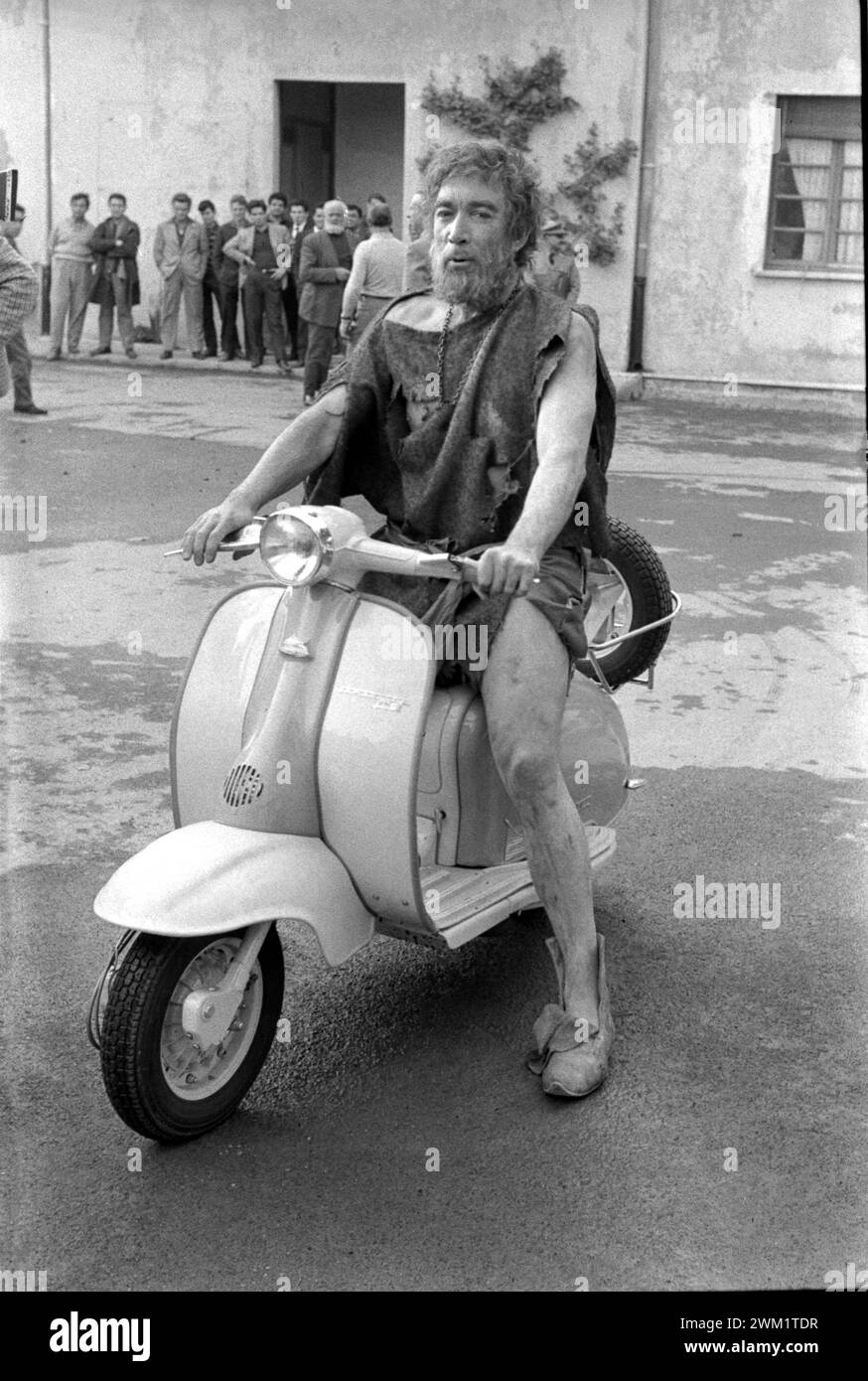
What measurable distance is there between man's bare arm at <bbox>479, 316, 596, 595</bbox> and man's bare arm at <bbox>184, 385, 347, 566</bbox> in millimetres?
498

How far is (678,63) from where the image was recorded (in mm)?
18953

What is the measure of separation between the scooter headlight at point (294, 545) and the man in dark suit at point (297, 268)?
16.3 metres

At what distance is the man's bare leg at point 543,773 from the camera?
11.0 ft

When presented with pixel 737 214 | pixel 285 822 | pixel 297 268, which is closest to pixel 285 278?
pixel 297 268

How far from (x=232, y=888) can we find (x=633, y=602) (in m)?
2.14

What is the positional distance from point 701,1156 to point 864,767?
271cm

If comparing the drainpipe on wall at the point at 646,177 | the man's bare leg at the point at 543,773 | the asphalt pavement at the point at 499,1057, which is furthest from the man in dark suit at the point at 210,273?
the man's bare leg at the point at 543,773

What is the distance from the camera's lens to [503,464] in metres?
3.52

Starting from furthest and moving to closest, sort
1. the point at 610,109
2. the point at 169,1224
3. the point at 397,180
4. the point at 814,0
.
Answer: the point at 397,180 → the point at 610,109 → the point at 814,0 → the point at 169,1224

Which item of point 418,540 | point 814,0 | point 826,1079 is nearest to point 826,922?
point 826,1079

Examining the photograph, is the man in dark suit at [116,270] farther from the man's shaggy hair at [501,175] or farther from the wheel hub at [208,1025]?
the wheel hub at [208,1025]

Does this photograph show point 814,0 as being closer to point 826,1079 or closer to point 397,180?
point 397,180

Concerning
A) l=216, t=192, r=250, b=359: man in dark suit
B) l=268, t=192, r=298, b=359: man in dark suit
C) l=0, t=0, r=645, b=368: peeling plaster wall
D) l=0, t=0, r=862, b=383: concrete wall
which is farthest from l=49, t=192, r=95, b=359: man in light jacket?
l=268, t=192, r=298, b=359: man in dark suit
